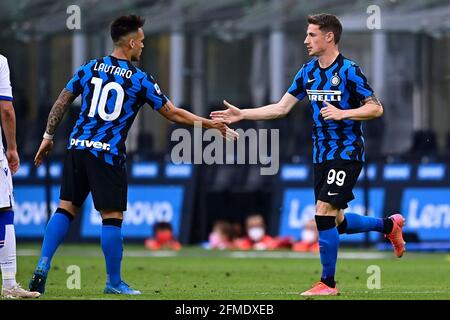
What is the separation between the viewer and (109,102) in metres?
11.4

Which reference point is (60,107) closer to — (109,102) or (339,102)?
(109,102)

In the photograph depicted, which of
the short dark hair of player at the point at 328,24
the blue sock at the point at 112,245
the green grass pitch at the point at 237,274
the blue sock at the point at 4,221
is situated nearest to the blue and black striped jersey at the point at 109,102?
the blue sock at the point at 112,245

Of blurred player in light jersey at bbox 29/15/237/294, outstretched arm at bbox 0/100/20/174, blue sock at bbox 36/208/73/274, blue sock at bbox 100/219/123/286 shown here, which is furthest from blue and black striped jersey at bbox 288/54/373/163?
outstretched arm at bbox 0/100/20/174

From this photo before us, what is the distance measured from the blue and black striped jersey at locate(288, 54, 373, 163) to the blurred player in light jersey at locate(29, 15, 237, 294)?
1.38 metres

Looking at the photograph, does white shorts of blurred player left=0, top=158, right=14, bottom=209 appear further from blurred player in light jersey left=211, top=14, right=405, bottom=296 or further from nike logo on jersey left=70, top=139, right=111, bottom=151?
blurred player in light jersey left=211, top=14, right=405, bottom=296

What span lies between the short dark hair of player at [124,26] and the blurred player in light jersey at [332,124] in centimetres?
151

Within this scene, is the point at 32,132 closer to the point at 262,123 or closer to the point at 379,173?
the point at 262,123

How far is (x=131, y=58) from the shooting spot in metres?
11.5

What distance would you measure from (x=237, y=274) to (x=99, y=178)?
13.4 ft

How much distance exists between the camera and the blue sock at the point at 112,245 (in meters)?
11.4

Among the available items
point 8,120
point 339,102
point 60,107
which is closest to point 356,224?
point 339,102

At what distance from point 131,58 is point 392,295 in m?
3.01

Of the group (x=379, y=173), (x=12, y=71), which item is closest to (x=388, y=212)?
(x=379, y=173)

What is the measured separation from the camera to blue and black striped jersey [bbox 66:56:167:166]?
11.4 m
